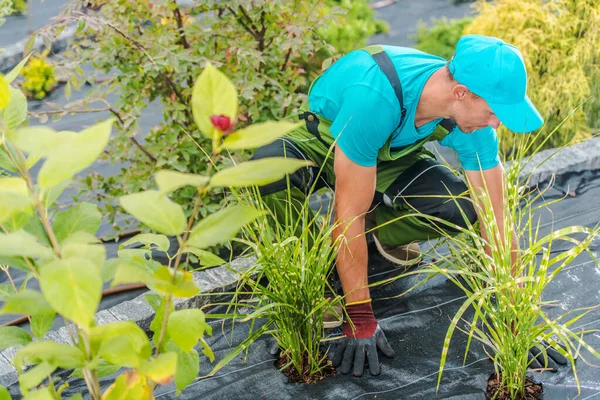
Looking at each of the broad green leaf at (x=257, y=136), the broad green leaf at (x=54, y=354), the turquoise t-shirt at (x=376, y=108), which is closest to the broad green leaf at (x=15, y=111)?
the broad green leaf at (x=54, y=354)

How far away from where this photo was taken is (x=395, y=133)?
2059mm

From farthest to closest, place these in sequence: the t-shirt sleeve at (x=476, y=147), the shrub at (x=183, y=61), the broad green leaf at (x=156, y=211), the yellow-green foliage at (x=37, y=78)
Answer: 1. the yellow-green foliage at (x=37, y=78)
2. the shrub at (x=183, y=61)
3. the t-shirt sleeve at (x=476, y=147)
4. the broad green leaf at (x=156, y=211)

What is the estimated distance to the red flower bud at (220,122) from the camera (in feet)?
2.54

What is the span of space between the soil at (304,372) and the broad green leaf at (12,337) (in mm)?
911

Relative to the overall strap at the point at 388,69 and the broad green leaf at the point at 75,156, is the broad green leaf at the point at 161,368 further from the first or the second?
the overall strap at the point at 388,69

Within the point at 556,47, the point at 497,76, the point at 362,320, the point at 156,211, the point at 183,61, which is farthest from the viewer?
the point at 556,47

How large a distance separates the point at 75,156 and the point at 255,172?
0.24 meters

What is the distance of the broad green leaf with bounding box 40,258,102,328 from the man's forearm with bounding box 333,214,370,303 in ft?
3.75

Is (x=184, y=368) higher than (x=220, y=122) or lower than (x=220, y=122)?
lower

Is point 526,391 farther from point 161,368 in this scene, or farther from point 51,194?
point 51,194

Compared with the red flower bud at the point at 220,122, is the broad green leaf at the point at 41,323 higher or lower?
lower

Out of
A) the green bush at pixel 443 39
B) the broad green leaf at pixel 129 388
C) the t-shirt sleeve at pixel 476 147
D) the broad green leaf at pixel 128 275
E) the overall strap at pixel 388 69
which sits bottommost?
the green bush at pixel 443 39

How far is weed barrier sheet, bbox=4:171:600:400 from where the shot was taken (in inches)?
72.2

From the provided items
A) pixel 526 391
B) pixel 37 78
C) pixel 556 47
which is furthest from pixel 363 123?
pixel 37 78
